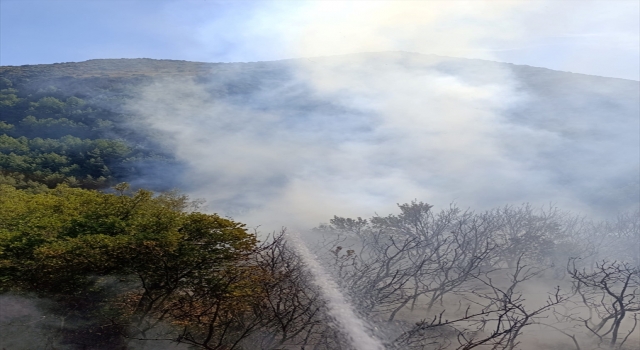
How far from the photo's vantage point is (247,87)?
123ft

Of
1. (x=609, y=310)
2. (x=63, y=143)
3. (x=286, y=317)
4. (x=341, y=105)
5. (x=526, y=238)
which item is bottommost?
(x=609, y=310)

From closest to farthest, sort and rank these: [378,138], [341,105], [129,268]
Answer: [129,268], [378,138], [341,105]

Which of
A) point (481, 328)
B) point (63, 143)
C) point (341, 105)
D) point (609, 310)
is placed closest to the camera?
point (481, 328)

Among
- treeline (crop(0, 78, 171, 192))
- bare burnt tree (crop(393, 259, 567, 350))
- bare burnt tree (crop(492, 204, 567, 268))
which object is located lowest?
bare burnt tree (crop(393, 259, 567, 350))

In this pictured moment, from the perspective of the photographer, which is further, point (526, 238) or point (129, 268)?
point (526, 238)

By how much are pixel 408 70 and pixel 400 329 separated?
3798 centimetres

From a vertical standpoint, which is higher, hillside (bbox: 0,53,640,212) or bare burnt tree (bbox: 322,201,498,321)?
hillside (bbox: 0,53,640,212)

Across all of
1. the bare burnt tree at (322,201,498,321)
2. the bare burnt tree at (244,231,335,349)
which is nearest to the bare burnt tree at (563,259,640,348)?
the bare burnt tree at (322,201,498,321)

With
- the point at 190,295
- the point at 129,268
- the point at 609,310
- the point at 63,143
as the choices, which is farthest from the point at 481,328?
the point at 63,143

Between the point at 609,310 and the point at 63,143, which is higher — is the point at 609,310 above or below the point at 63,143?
below

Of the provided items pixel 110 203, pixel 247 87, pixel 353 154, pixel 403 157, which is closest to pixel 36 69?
pixel 247 87

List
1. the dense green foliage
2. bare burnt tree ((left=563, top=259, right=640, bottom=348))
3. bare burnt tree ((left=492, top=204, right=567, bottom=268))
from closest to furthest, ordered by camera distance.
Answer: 1. the dense green foliage
2. bare burnt tree ((left=563, top=259, right=640, bottom=348))
3. bare burnt tree ((left=492, top=204, right=567, bottom=268))

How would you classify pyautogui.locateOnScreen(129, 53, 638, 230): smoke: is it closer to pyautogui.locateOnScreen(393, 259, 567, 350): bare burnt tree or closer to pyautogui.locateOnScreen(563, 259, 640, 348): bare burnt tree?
pyautogui.locateOnScreen(393, 259, 567, 350): bare burnt tree

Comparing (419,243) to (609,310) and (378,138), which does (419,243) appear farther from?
(378,138)
